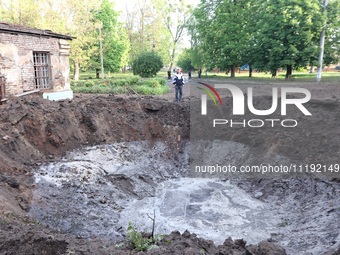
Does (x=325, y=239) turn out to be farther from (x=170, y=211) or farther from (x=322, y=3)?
(x=322, y=3)

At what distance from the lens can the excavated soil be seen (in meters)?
4.65

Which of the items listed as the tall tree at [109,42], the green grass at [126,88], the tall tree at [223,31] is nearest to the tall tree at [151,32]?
the tall tree at [109,42]

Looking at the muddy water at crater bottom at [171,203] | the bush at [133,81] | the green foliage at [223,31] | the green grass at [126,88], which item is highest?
the green foliage at [223,31]

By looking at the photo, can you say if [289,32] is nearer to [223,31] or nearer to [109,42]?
[223,31]

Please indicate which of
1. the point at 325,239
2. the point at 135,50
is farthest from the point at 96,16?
the point at 325,239

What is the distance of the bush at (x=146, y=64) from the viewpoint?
96.0 ft

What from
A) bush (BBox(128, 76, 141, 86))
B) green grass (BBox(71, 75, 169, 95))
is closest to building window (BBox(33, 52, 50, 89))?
green grass (BBox(71, 75, 169, 95))

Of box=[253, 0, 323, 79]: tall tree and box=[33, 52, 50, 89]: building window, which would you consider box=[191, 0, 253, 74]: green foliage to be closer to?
box=[253, 0, 323, 79]: tall tree

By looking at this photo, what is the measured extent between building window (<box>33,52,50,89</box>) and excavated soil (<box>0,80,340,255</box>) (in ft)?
8.80

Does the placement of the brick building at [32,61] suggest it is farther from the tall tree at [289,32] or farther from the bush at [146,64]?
the tall tree at [289,32]

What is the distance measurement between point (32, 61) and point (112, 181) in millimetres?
8796

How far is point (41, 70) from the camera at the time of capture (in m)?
14.0

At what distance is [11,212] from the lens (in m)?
5.38

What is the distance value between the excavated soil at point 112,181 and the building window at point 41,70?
2681 millimetres
